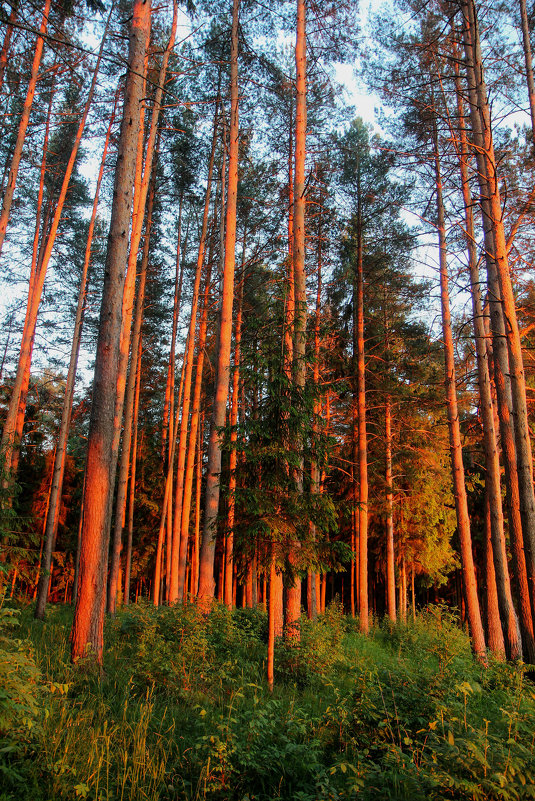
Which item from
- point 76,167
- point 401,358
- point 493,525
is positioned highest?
point 76,167

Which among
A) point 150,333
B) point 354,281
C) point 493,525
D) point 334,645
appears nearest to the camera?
point 334,645

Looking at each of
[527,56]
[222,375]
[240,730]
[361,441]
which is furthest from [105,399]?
[527,56]

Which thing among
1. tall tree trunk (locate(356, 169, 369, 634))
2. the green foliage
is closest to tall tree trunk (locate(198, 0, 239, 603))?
tall tree trunk (locate(356, 169, 369, 634))

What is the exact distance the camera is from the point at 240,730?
3.98 meters

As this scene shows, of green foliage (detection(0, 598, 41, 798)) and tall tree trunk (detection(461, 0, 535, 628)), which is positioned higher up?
tall tree trunk (detection(461, 0, 535, 628))

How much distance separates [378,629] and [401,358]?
31.0 ft

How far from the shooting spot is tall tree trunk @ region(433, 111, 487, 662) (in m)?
10.8

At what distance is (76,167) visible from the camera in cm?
1606

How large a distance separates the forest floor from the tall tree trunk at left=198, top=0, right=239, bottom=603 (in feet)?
8.19

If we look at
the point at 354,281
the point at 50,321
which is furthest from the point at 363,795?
the point at 50,321

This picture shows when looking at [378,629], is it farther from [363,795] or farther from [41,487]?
[41,487]

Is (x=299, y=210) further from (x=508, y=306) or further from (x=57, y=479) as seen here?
(x=57, y=479)

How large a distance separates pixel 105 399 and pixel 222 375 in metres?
3.92

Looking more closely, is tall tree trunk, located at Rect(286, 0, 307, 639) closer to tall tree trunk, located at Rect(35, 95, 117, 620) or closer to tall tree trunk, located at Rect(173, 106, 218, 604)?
tall tree trunk, located at Rect(173, 106, 218, 604)
